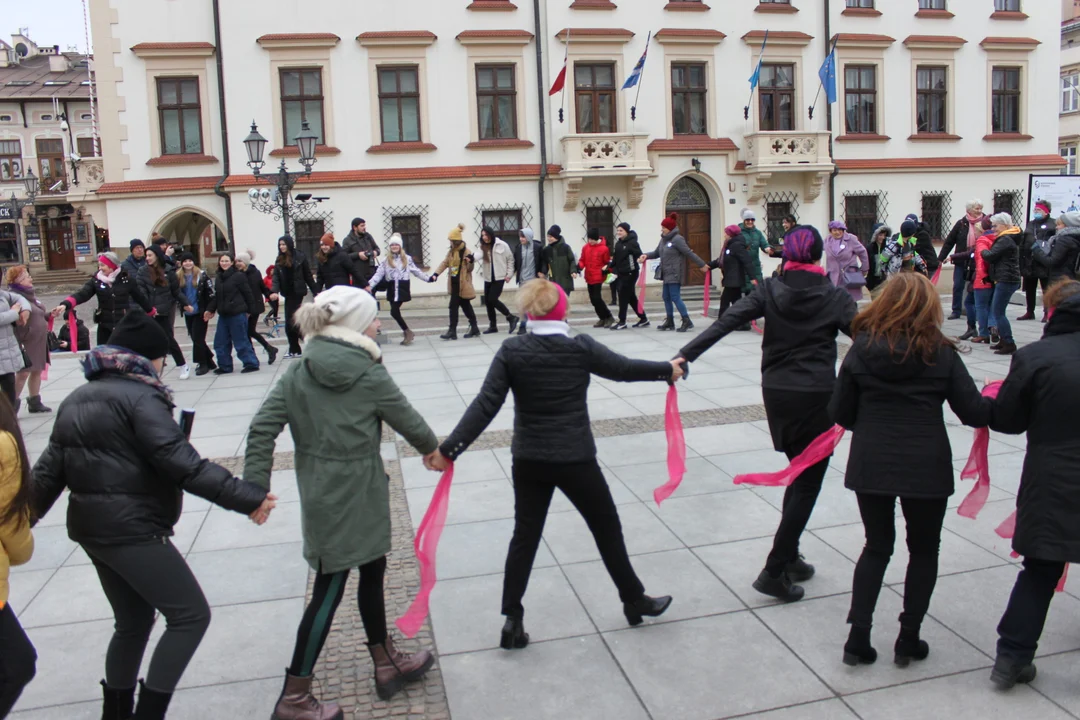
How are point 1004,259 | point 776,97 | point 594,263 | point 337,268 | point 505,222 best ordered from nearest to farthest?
point 1004,259
point 337,268
point 594,263
point 505,222
point 776,97

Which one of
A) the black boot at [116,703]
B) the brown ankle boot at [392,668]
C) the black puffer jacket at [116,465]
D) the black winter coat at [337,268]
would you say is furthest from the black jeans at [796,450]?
the black winter coat at [337,268]

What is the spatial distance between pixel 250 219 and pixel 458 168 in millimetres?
5135

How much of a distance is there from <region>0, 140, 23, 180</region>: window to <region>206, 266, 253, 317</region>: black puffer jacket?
4573 cm

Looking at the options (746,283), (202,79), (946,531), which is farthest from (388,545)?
(202,79)

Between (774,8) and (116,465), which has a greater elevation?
(774,8)

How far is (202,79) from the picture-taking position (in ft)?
73.4

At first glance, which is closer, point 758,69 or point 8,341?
point 8,341

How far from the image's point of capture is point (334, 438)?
362cm

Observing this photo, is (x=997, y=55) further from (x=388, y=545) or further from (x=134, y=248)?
(x=388, y=545)

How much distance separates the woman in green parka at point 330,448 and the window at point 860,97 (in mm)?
24271

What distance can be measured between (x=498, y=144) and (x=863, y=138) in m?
9.99

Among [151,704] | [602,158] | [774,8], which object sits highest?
[774,8]

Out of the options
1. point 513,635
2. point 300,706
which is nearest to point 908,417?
point 513,635

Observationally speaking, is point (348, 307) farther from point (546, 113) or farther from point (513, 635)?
point (546, 113)
